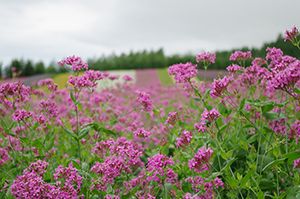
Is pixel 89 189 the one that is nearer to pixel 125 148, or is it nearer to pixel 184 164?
pixel 125 148

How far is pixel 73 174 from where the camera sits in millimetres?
3172

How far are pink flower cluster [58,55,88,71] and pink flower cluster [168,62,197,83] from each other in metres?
0.81

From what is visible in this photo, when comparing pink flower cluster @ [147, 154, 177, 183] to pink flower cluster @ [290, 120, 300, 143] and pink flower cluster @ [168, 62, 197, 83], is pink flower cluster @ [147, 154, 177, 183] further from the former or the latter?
pink flower cluster @ [290, 120, 300, 143]

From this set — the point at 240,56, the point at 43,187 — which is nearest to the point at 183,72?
the point at 240,56

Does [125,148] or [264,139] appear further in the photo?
[264,139]

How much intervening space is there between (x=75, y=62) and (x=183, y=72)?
3.31 ft

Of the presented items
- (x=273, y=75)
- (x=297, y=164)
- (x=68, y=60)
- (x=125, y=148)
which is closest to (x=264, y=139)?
(x=297, y=164)

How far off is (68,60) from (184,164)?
148cm

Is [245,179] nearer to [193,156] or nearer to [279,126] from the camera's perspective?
[193,156]

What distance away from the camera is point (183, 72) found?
3936 mm

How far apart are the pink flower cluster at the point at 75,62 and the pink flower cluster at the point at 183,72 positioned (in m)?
0.81

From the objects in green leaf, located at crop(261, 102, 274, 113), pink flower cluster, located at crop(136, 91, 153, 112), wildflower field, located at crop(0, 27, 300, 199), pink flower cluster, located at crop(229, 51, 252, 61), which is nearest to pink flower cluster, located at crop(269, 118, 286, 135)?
wildflower field, located at crop(0, 27, 300, 199)

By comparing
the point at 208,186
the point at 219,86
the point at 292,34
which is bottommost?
the point at 208,186

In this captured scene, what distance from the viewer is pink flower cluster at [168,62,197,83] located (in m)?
3.87
